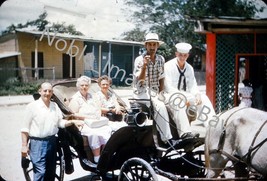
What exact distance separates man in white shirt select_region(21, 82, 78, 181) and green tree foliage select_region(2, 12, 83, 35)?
0.76 metres

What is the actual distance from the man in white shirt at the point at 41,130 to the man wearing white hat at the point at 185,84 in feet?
4.56

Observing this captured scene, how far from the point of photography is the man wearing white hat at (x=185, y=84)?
376 cm

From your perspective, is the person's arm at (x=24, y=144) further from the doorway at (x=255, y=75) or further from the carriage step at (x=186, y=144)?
the doorway at (x=255, y=75)

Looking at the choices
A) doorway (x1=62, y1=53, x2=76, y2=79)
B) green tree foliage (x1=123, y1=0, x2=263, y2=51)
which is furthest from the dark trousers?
green tree foliage (x1=123, y1=0, x2=263, y2=51)

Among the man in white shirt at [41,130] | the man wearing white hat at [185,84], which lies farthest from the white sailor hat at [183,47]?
the man in white shirt at [41,130]

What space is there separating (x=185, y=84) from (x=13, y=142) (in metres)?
3.94

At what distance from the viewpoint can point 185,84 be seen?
3938mm

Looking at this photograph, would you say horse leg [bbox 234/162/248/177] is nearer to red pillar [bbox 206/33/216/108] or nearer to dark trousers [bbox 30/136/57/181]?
dark trousers [bbox 30/136/57/181]

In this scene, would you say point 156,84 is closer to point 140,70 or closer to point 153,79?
point 153,79

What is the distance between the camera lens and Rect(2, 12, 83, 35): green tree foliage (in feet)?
12.0

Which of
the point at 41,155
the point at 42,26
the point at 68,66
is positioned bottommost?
the point at 41,155

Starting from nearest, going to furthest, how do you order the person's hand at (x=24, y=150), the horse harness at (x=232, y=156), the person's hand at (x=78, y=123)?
the horse harness at (x=232, y=156) → the person's hand at (x=24, y=150) → the person's hand at (x=78, y=123)

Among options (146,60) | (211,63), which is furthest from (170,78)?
(211,63)

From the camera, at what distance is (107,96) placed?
4.39 m
